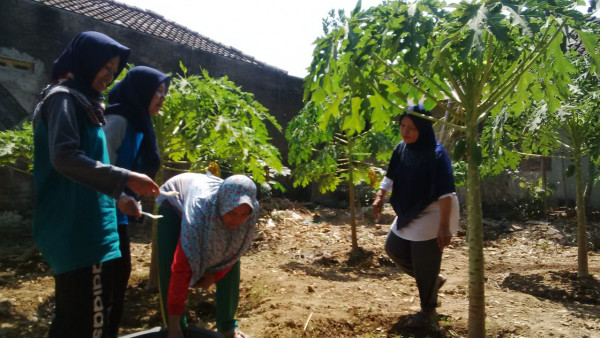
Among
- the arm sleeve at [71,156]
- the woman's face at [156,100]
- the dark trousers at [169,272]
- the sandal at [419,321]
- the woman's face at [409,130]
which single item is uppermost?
the woman's face at [156,100]

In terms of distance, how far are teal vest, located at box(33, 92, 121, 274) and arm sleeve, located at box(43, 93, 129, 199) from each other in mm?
108

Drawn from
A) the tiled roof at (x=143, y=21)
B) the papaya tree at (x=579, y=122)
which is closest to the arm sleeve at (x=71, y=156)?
the papaya tree at (x=579, y=122)

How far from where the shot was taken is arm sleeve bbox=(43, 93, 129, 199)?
1.70m

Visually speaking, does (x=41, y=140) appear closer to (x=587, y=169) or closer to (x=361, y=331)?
(x=361, y=331)

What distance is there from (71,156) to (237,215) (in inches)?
39.2

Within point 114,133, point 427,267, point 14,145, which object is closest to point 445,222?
point 427,267

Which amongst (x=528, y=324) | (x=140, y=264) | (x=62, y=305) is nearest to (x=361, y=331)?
(x=528, y=324)

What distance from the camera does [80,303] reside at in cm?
179

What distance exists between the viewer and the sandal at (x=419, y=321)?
10.3 ft

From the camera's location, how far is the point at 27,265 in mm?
5234

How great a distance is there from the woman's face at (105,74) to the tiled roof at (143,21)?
22.4ft

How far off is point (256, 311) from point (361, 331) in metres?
1.04

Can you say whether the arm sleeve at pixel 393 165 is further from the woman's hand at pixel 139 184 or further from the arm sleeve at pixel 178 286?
the woman's hand at pixel 139 184

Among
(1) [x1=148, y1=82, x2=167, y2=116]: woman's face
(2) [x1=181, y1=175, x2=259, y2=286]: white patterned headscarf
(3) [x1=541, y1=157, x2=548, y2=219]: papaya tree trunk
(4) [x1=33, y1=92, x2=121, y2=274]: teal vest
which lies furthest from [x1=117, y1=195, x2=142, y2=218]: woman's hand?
(3) [x1=541, y1=157, x2=548, y2=219]: papaya tree trunk
